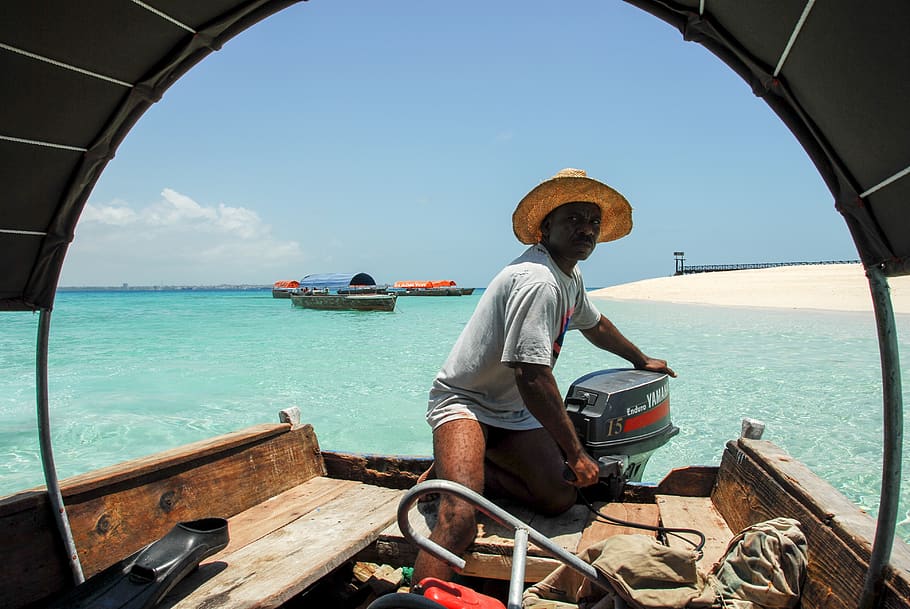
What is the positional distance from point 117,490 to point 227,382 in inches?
381

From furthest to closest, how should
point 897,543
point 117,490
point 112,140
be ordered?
point 117,490, point 112,140, point 897,543

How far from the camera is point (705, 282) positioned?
147 feet

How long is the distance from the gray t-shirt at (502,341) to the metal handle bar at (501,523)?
88cm

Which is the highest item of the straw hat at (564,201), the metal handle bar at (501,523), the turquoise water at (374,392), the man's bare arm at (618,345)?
the straw hat at (564,201)

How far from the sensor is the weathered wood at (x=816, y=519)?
138cm

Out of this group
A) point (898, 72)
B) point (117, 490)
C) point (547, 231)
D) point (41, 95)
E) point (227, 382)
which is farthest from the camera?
point (227, 382)

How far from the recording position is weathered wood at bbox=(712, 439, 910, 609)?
4.53ft

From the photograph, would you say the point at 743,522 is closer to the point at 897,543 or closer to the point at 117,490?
the point at 897,543

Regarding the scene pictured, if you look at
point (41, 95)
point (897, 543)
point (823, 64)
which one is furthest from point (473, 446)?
point (41, 95)

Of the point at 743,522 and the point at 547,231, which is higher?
the point at 547,231

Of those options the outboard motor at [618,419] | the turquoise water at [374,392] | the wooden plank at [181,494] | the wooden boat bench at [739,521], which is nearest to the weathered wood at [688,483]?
the wooden boat bench at [739,521]

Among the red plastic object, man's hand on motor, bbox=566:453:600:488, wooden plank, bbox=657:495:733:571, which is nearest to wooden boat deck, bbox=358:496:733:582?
wooden plank, bbox=657:495:733:571

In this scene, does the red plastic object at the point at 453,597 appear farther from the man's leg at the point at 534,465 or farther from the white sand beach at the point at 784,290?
the white sand beach at the point at 784,290

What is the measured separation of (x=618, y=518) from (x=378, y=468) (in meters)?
1.25
